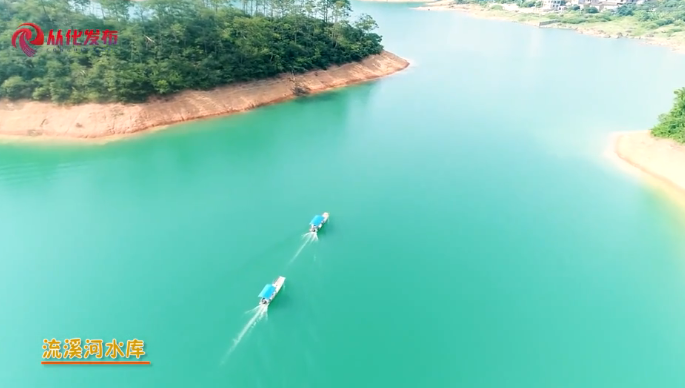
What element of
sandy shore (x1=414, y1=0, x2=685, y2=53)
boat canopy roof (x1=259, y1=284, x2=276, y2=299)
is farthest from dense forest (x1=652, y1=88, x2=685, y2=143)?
sandy shore (x1=414, y1=0, x2=685, y2=53)

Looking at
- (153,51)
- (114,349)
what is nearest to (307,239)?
(114,349)

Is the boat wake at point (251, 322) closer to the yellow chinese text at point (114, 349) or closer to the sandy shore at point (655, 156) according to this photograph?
the yellow chinese text at point (114, 349)

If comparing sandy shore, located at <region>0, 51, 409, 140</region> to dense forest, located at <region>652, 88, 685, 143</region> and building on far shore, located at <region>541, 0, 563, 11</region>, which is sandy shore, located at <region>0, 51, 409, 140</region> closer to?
dense forest, located at <region>652, 88, 685, 143</region>

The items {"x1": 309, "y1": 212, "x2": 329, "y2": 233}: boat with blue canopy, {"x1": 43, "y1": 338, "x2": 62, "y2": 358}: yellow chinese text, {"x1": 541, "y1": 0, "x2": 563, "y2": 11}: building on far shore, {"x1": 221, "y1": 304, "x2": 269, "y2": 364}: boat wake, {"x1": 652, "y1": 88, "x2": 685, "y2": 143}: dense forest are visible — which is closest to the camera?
{"x1": 43, "y1": 338, "x2": 62, "y2": 358}: yellow chinese text

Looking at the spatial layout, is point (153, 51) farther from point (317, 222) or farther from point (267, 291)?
point (267, 291)

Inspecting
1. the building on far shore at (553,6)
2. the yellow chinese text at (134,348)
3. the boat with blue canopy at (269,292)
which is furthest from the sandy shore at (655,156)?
the building on far shore at (553,6)

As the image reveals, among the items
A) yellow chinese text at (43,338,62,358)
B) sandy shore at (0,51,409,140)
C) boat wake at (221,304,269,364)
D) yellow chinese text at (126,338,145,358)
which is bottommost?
yellow chinese text at (43,338,62,358)
